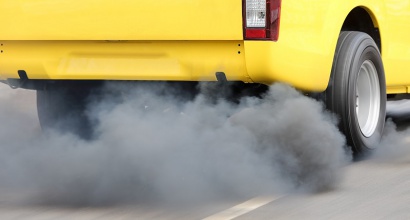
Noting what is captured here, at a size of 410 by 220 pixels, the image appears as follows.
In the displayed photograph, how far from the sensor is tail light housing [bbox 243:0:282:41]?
7.30 meters

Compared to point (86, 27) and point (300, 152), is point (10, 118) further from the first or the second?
point (300, 152)

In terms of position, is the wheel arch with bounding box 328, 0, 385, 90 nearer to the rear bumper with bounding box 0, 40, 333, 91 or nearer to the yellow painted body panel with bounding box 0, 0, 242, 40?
the rear bumper with bounding box 0, 40, 333, 91

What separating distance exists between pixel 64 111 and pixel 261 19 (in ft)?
6.84

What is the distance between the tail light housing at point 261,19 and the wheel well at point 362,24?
1.53m

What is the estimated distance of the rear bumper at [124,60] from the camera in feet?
24.5

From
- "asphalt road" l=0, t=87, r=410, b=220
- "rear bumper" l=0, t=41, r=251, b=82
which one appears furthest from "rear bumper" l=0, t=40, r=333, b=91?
"asphalt road" l=0, t=87, r=410, b=220

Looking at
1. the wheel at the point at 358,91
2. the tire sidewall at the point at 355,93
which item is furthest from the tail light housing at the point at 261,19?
the tire sidewall at the point at 355,93

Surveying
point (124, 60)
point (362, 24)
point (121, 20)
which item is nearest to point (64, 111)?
point (124, 60)

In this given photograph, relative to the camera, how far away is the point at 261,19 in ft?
24.0

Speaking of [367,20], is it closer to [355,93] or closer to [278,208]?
[355,93]

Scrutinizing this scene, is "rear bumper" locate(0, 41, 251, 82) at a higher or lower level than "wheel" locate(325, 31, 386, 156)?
higher

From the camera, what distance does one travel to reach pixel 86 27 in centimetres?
767

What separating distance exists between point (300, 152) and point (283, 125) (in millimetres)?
198

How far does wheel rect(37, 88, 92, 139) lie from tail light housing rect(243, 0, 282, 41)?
158 cm
